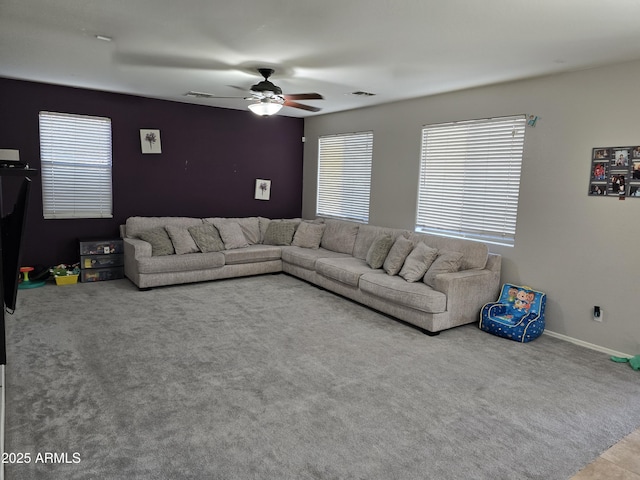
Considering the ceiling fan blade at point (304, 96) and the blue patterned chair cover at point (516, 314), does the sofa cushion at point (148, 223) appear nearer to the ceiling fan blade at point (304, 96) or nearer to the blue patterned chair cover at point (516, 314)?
the ceiling fan blade at point (304, 96)

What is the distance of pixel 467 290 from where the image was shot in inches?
167

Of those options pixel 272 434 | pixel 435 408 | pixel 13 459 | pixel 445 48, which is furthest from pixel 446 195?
pixel 13 459

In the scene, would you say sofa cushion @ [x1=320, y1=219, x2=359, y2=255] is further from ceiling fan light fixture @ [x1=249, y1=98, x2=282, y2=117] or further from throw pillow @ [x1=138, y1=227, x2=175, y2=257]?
ceiling fan light fixture @ [x1=249, y1=98, x2=282, y2=117]

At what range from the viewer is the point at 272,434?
7.95 ft

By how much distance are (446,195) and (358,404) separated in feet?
10.4

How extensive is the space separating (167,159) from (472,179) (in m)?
4.28

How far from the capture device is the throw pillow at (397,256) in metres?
4.80

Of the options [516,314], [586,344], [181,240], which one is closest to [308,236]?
[181,240]

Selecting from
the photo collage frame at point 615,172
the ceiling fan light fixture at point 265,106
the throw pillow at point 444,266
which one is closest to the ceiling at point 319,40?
the ceiling fan light fixture at point 265,106

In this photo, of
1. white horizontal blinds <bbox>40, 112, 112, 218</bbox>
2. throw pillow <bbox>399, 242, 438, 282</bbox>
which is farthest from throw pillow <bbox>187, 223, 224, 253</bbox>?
throw pillow <bbox>399, 242, 438, 282</bbox>

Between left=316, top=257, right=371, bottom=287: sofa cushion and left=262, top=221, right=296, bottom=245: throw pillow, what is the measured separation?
1170 millimetres

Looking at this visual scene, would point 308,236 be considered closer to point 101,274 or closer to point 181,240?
point 181,240

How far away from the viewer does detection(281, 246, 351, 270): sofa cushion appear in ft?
19.0

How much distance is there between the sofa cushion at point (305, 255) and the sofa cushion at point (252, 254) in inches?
5.8
